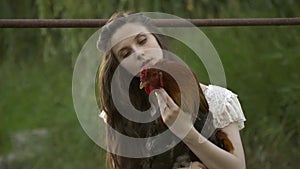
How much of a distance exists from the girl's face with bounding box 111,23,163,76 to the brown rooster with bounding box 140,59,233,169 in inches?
2.2

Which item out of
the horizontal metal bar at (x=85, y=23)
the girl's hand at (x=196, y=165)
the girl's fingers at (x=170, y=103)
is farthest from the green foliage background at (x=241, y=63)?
the girl's fingers at (x=170, y=103)

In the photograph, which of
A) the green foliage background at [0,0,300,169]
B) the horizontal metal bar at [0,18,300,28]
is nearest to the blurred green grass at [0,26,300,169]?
the green foliage background at [0,0,300,169]

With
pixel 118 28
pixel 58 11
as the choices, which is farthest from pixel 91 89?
pixel 118 28

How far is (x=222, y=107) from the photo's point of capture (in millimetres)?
1555

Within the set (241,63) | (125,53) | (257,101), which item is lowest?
(257,101)

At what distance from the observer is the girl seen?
1498mm

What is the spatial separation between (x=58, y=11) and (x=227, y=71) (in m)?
0.70

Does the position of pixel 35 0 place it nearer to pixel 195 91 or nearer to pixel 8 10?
pixel 8 10

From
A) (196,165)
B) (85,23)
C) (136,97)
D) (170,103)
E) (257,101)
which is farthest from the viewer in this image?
(257,101)

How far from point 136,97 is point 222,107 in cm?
17

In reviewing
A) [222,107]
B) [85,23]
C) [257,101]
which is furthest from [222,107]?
[257,101]

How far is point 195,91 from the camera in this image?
147 centimetres

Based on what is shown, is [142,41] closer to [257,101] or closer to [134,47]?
[134,47]

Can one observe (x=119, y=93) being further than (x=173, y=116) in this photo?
Yes
